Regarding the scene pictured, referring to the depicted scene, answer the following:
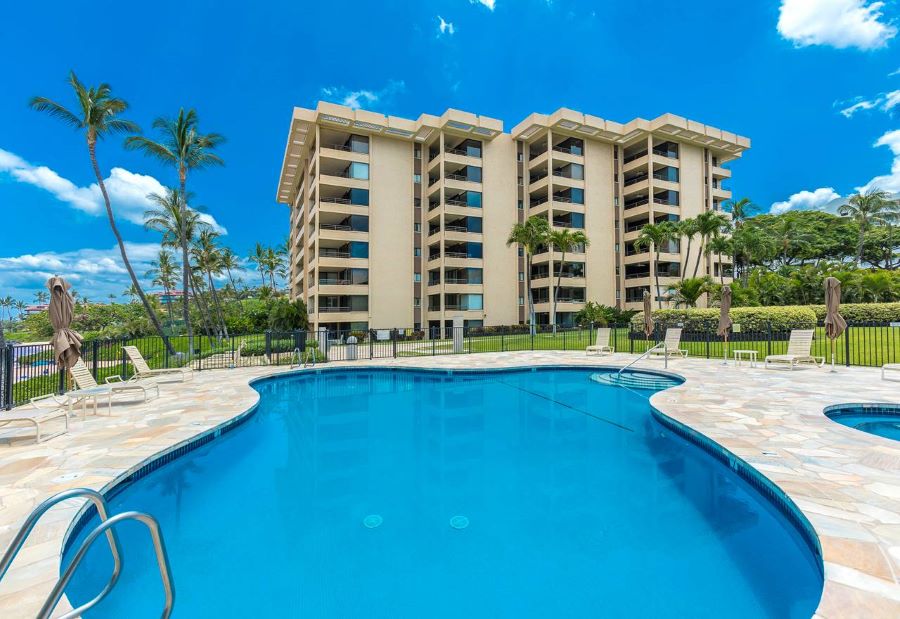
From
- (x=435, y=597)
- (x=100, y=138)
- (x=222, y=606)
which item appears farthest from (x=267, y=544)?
(x=100, y=138)

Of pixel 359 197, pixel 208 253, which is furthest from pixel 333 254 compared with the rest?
pixel 208 253

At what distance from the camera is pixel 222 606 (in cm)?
344

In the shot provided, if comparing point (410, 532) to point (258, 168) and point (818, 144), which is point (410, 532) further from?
point (258, 168)

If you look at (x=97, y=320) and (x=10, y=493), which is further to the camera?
(x=97, y=320)

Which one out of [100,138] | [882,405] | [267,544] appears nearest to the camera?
[267,544]

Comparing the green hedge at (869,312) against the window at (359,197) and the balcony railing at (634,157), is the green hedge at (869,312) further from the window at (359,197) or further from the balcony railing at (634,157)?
the window at (359,197)

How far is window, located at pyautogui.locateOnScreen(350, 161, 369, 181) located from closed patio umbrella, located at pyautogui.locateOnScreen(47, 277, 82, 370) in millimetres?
27208

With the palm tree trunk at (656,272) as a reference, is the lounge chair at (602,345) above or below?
below

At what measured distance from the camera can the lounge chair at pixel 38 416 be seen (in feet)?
20.8

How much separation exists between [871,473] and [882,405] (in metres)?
5.25

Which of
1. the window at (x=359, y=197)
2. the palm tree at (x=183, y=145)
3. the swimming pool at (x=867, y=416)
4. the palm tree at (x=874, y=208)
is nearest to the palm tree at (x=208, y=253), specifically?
the window at (x=359, y=197)

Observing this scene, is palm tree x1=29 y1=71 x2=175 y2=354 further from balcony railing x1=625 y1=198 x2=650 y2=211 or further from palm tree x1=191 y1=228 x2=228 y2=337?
balcony railing x1=625 y1=198 x2=650 y2=211

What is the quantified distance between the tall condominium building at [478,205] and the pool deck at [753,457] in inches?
926

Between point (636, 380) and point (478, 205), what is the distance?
26.5 m
